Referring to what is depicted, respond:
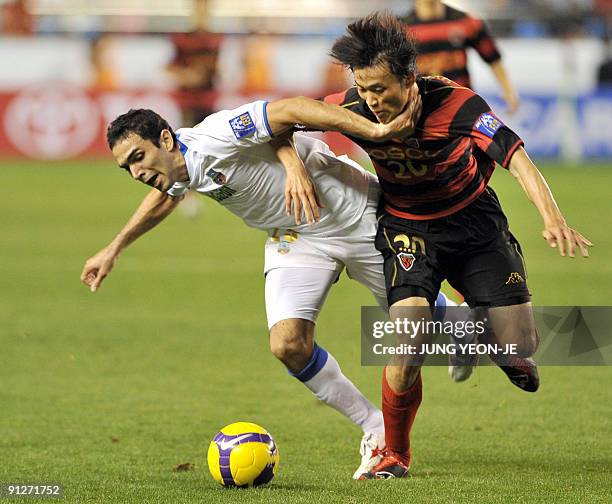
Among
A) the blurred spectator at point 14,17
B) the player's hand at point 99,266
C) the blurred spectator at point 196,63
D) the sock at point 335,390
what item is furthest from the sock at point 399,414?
the blurred spectator at point 14,17

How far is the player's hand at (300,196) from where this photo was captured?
536cm

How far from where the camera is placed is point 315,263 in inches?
230

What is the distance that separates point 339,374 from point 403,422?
0.47 meters

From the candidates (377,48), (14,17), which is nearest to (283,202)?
(377,48)

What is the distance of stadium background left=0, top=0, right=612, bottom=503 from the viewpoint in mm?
5570

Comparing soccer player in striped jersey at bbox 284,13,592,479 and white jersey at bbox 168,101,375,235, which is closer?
soccer player in striped jersey at bbox 284,13,592,479

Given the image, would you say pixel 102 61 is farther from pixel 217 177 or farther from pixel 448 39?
pixel 217 177

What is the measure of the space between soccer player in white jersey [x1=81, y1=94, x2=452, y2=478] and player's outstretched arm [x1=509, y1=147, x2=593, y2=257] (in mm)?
560

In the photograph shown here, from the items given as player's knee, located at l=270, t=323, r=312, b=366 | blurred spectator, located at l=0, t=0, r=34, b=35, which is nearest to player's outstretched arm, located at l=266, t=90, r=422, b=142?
player's knee, located at l=270, t=323, r=312, b=366

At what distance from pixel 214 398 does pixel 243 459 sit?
6.73ft

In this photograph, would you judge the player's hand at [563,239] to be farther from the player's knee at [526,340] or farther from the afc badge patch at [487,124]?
the player's knee at [526,340]

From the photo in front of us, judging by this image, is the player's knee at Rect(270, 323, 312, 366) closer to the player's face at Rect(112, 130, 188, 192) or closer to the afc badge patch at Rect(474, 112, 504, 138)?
the player's face at Rect(112, 130, 188, 192)

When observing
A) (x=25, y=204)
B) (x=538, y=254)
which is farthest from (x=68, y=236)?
(x=538, y=254)

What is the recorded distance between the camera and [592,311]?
8.72 m
